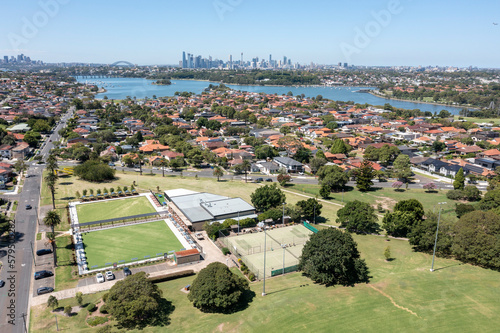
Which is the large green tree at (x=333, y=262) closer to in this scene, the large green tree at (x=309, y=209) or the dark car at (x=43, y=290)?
the large green tree at (x=309, y=209)

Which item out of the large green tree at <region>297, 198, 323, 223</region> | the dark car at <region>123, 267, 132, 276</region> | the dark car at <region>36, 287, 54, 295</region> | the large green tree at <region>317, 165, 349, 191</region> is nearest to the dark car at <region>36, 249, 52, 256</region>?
the dark car at <region>36, 287, 54, 295</region>

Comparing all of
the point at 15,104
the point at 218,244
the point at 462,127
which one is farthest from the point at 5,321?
the point at 15,104

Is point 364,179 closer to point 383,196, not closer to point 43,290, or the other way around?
point 383,196

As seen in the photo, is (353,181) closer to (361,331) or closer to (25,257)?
(361,331)

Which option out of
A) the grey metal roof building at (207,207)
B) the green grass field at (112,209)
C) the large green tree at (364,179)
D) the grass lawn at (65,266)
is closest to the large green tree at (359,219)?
the grey metal roof building at (207,207)

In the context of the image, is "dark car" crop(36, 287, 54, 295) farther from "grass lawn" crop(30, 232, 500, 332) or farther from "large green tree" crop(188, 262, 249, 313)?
"large green tree" crop(188, 262, 249, 313)

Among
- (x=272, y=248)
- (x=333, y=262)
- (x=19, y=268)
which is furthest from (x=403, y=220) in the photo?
(x=19, y=268)
